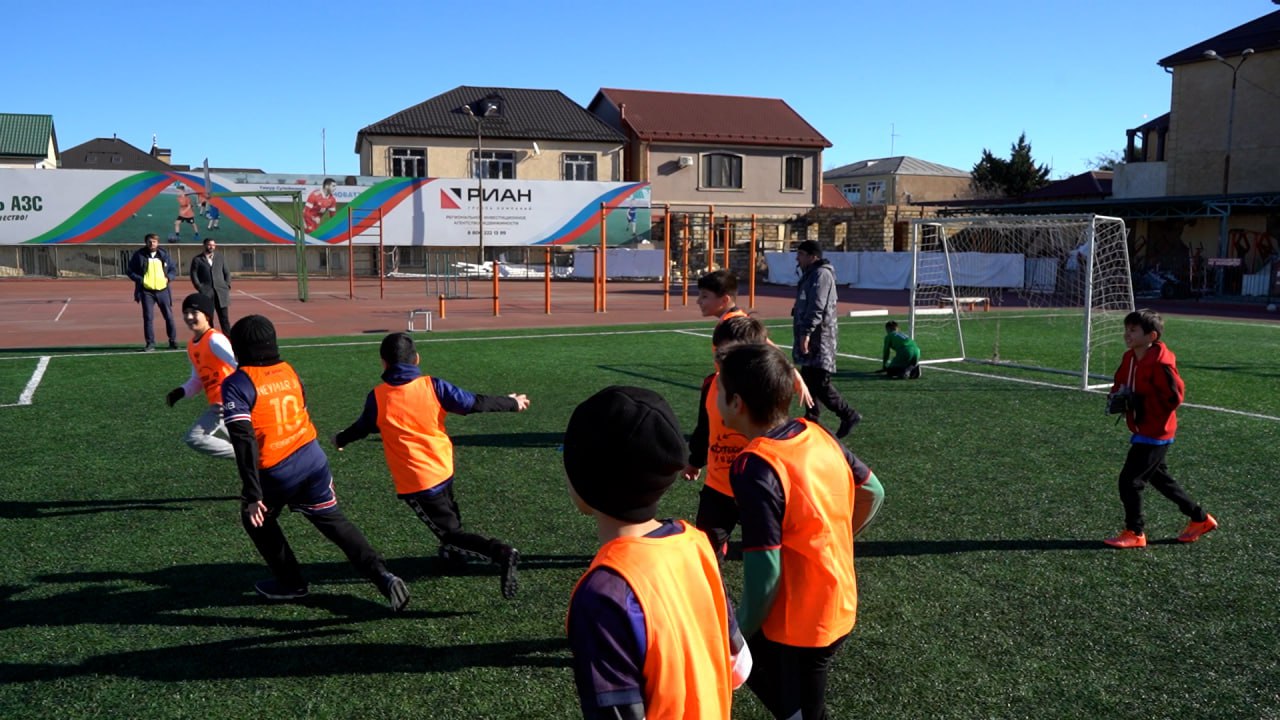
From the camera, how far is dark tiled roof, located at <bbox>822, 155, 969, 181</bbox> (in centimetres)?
9075

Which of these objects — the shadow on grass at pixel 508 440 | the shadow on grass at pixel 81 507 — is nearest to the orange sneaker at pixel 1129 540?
the shadow on grass at pixel 508 440

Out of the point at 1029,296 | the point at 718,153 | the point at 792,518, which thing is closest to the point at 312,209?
the point at 718,153

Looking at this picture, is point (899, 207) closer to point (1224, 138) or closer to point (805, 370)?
point (1224, 138)

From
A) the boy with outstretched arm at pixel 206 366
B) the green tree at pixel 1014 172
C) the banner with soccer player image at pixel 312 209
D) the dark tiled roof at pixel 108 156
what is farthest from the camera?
the dark tiled roof at pixel 108 156

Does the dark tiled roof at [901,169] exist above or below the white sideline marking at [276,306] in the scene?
above

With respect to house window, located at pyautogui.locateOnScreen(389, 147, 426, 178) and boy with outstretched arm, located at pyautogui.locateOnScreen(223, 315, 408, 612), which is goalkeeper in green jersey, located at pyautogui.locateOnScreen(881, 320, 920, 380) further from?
house window, located at pyautogui.locateOnScreen(389, 147, 426, 178)

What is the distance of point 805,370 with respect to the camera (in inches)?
352

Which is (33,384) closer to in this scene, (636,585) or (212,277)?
(212,277)

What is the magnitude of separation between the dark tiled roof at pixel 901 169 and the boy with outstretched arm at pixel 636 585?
92116 mm

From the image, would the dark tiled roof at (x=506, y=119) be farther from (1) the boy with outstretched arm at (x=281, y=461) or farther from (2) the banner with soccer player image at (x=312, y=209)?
(1) the boy with outstretched arm at (x=281, y=461)

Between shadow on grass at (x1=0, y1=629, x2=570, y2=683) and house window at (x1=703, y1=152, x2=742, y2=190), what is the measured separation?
49.8 meters

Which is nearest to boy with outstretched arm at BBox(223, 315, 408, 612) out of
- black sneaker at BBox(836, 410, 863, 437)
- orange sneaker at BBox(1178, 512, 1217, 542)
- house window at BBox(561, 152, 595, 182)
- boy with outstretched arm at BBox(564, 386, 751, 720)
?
boy with outstretched arm at BBox(564, 386, 751, 720)

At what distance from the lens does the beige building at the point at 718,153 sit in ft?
173

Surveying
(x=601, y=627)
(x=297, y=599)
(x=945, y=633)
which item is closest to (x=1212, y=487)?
(x=945, y=633)
